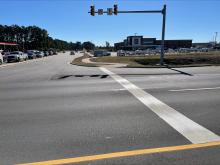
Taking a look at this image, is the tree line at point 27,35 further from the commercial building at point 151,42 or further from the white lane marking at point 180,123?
the white lane marking at point 180,123

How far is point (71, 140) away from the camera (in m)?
5.16

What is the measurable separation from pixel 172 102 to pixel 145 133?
327cm

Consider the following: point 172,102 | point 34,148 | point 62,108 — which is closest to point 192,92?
point 172,102

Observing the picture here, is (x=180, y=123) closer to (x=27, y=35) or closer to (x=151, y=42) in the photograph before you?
(x=27, y=35)

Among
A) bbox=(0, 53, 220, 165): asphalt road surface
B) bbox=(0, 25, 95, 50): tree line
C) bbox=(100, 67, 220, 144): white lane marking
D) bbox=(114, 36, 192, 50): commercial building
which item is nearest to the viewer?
bbox=(0, 53, 220, 165): asphalt road surface

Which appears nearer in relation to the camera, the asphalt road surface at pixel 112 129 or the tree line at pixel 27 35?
the asphalt road surface at pixel 112 129

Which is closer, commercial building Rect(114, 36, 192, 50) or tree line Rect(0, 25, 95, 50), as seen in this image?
tree line Rect(0, 25, 95, 50)

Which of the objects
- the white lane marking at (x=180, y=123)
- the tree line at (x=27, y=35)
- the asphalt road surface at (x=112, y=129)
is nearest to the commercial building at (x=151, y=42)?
the tree line at (x=27, y=35)

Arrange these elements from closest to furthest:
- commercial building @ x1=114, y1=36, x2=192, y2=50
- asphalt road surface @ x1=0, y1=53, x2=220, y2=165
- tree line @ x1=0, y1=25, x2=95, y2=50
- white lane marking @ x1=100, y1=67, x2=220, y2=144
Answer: asphalt road surface @ x1=0, y1=53, x2=220, y2=165
white lane marking @ x1=100, y1=67, x2=220, y2=144
tree line @ x1=0, y1=25, x2=95, y2=50
commercial building @ x1=114, y1=36, x2=192, y2=50

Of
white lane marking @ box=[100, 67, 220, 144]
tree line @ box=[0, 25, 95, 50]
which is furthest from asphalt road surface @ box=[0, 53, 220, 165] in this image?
tree line @ box=[0, 25, 95, 50]

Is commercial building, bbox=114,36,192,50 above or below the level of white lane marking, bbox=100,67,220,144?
above

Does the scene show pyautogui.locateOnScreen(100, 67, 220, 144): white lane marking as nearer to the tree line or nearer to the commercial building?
the tree line

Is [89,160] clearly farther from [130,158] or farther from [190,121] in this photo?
[190,121]

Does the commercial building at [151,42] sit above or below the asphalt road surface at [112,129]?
above
